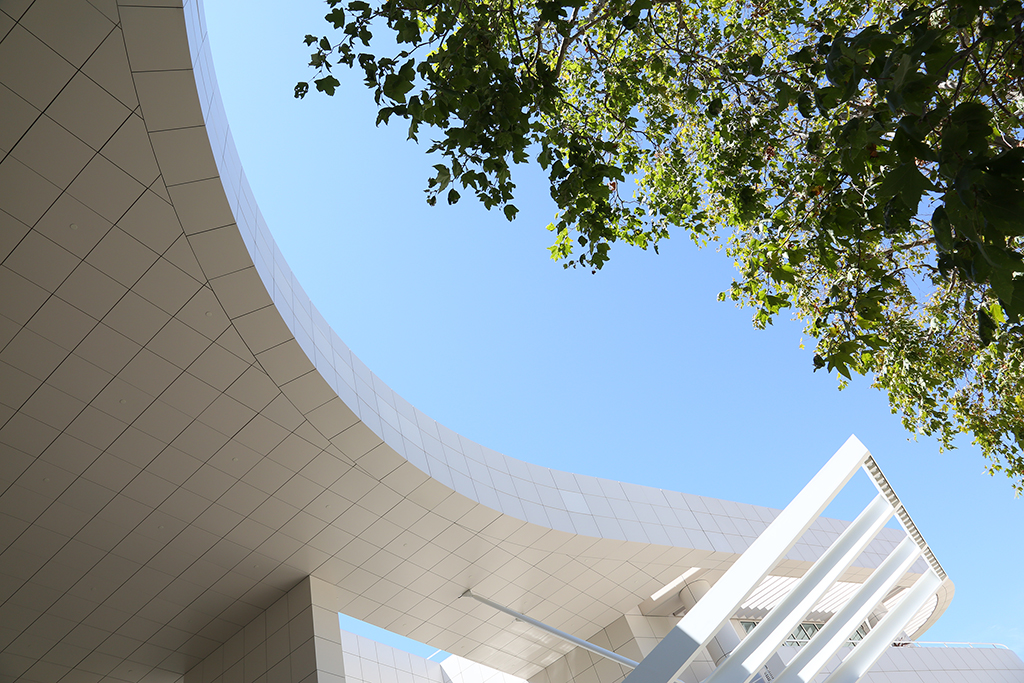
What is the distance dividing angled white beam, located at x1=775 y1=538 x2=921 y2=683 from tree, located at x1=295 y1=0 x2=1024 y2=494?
4133mm

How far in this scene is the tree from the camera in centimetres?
146

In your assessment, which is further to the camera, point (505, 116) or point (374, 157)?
point (374, 157)

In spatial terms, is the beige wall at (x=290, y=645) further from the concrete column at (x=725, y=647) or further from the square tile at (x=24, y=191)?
the concrete column at (x=725, y=647)

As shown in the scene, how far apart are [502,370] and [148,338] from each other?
17.4 metres

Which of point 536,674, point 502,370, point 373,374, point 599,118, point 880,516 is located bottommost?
point 880,516

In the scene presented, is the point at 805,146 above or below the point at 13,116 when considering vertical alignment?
below

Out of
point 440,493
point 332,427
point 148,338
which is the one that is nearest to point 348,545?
point 440,493

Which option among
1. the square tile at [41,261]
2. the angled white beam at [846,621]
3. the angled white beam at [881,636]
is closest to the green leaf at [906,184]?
the square tile at [41,261]

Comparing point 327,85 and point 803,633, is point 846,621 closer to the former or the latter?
point 803,633

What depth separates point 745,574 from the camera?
6691 millimetres

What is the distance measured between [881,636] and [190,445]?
9.32m

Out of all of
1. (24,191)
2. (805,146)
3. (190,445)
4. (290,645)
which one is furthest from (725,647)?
(24,191)

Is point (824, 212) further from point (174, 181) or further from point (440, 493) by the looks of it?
point (440, 493)

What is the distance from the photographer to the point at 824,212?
295cm
